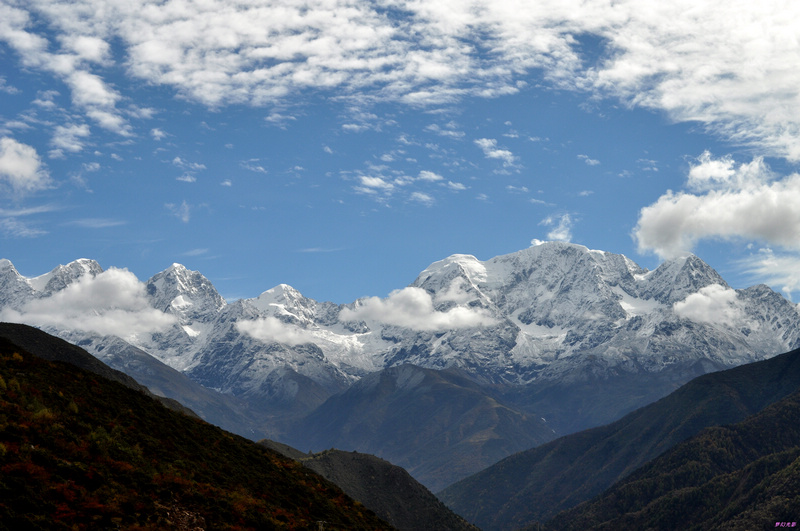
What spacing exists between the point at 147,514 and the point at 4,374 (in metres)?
30.9

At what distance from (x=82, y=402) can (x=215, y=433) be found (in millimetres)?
36442

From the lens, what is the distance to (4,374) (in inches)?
3066

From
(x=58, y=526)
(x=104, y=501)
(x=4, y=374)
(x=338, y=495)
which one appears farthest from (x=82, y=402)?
(x=338, y=495)

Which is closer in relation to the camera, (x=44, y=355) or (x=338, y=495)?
(x=338, y=495)

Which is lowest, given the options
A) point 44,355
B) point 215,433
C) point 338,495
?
point 338,495

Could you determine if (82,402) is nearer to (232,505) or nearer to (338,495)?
(232,505)

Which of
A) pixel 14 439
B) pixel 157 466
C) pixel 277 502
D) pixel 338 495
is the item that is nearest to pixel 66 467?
pixel 14 439

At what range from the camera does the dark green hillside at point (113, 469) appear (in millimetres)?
53844

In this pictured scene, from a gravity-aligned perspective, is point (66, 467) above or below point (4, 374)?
below

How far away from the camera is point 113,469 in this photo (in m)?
63.3

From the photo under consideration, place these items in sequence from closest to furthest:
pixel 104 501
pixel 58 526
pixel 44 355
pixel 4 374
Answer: pixel 58 526
pixel 104 501
pixel 4 374
pixel 44 355

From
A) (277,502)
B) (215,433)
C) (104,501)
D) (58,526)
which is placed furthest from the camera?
(215,433)

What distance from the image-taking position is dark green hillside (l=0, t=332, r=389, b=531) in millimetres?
53844

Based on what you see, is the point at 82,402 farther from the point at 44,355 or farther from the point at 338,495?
the point at 44,355
